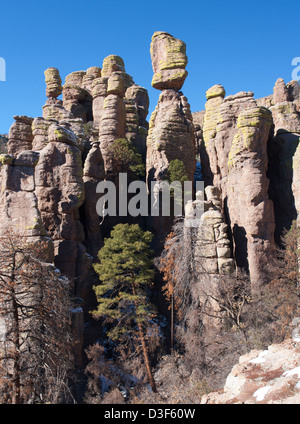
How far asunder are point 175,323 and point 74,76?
105 feet

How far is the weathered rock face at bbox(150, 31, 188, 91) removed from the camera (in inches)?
1094

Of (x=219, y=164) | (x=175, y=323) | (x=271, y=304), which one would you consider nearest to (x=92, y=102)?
(x=219, y=164)

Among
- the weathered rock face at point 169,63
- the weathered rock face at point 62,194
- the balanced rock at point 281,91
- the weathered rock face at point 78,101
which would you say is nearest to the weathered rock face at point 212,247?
the weathered rock face at point 62,194

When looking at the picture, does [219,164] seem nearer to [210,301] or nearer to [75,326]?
[210,301]

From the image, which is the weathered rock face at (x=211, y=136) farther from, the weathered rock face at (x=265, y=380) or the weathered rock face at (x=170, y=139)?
the weathered rock face at (x=265, y=380)

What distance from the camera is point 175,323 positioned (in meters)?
20.5

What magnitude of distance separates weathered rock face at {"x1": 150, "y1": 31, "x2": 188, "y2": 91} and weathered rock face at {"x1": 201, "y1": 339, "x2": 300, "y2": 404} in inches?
923

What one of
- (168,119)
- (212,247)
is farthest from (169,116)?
(212,247)

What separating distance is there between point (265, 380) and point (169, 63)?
25.8m

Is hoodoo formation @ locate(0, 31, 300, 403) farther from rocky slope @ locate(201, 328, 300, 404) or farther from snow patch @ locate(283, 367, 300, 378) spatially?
snow patch @ locate(283, 367, 300, 378)

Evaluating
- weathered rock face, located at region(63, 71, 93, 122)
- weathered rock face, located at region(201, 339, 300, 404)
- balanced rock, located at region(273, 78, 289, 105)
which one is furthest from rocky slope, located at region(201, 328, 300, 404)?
weathered rock face, located at region(63, 71, 93, 122)

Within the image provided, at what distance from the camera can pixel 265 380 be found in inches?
247
